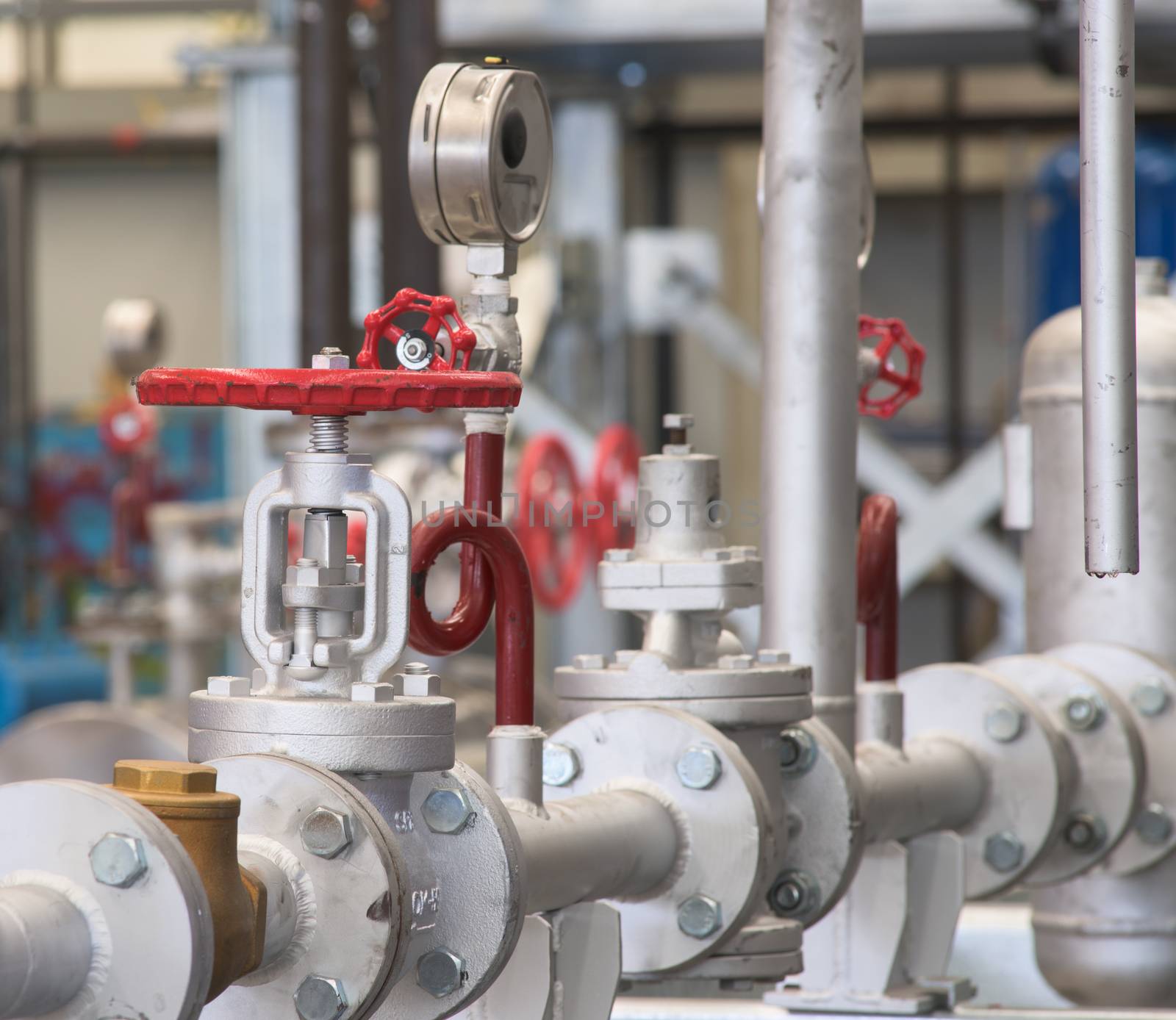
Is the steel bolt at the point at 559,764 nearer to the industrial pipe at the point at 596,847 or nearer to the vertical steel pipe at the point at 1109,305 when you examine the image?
the industrial pipe at the point at 596,847

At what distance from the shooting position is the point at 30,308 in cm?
480

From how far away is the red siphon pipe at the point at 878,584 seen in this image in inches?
44.6

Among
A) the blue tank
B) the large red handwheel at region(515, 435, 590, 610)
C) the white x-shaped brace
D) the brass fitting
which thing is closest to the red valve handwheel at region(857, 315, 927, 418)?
the brass fitting

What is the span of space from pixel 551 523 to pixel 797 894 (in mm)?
1549

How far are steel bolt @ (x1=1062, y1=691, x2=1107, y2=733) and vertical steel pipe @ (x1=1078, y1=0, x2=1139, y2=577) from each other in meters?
0.48

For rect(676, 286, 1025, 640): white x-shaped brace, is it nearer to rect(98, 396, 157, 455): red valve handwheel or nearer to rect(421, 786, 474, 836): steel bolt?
rect(98, 396, 157, 455): red valve handwheel

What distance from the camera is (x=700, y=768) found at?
90cm

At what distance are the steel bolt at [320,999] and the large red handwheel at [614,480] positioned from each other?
2.01 m

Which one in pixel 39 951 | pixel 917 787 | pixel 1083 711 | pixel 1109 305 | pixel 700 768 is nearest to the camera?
pixel 39 951

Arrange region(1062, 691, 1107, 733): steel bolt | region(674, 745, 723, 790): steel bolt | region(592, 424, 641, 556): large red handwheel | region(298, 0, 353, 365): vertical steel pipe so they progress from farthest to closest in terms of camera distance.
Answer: region(592, 424, 641, 556): large red handwheel → region(298, 0, 353, 365): vertical steel pipe → region(1062, 691, 1107, 733): steel bolt → region(674, 745, 723, 790): steel bolt

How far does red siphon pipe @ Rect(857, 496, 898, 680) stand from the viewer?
1134 millimetres

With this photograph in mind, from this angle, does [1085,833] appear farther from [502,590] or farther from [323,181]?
[323,181]

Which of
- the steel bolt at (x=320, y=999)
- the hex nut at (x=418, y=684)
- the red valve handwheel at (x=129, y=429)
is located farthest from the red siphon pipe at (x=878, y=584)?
the red valve handwheel at (x=129, y=429)

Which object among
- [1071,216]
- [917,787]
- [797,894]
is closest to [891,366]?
[917,787]
